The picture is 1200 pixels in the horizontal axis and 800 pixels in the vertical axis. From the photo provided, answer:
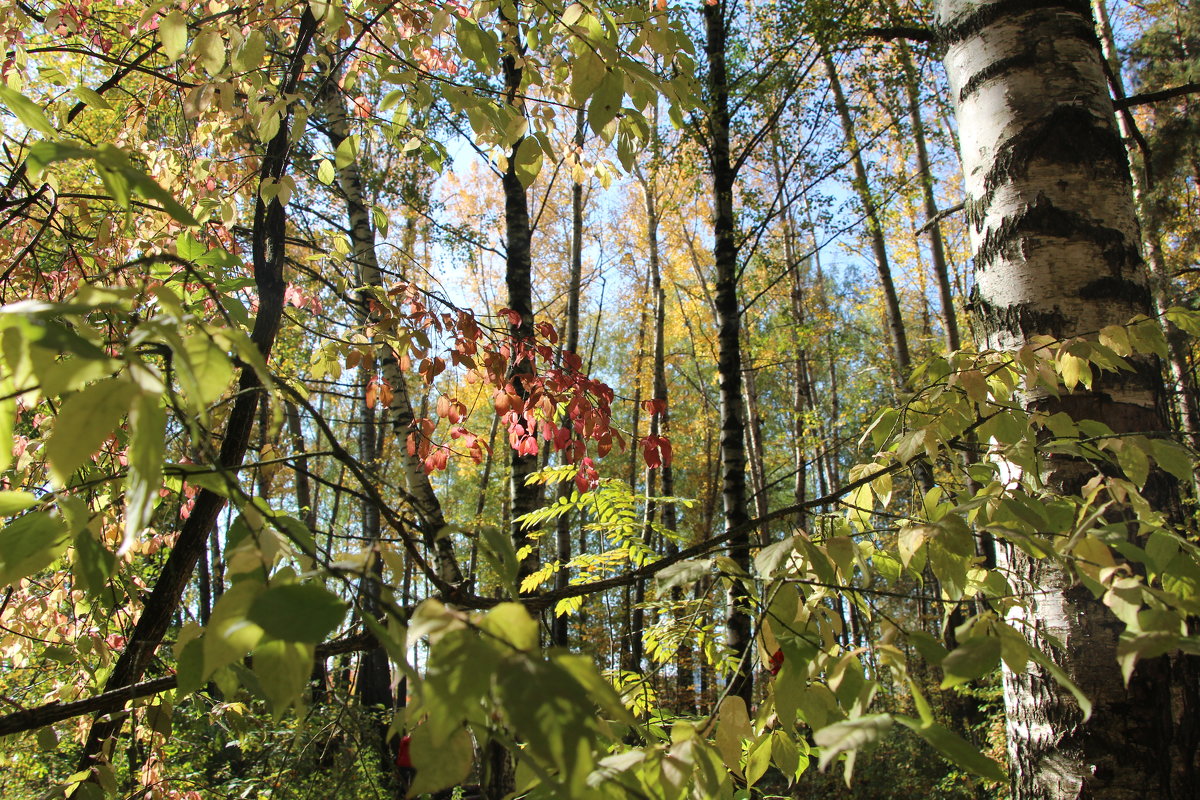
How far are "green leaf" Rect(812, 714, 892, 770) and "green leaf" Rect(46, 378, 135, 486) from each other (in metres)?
0.58

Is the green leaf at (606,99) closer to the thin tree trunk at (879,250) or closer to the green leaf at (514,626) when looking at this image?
the green leaf at (514,626)

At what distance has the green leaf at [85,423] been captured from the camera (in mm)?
450

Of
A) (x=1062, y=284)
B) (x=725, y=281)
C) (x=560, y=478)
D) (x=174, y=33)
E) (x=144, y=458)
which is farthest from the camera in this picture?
(x=725, y=281)

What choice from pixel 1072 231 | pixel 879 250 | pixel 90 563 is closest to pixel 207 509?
pixel 90 563

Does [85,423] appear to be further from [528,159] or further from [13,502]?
[528,159]

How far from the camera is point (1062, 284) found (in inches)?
58.5

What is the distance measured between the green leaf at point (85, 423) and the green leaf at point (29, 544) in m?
0.23

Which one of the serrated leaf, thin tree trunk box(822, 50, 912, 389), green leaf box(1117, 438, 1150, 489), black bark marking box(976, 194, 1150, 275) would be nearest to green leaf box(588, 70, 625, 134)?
the serrated leaf

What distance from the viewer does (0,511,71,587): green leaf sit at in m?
0.60

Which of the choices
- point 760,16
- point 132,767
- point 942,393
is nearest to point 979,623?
point 942,393

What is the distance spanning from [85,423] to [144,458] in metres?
0.08

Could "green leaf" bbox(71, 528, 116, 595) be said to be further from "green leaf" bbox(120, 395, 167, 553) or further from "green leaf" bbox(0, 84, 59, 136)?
"green leaf" bbox(0, 84, 59, 136)

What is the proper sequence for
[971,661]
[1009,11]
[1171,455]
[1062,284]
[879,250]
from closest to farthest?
1. [971,661]
2. [1171,455]
3. [1062,284]
4. [1009,11]
5. [879,250]

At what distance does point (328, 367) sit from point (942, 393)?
1.84 meters
